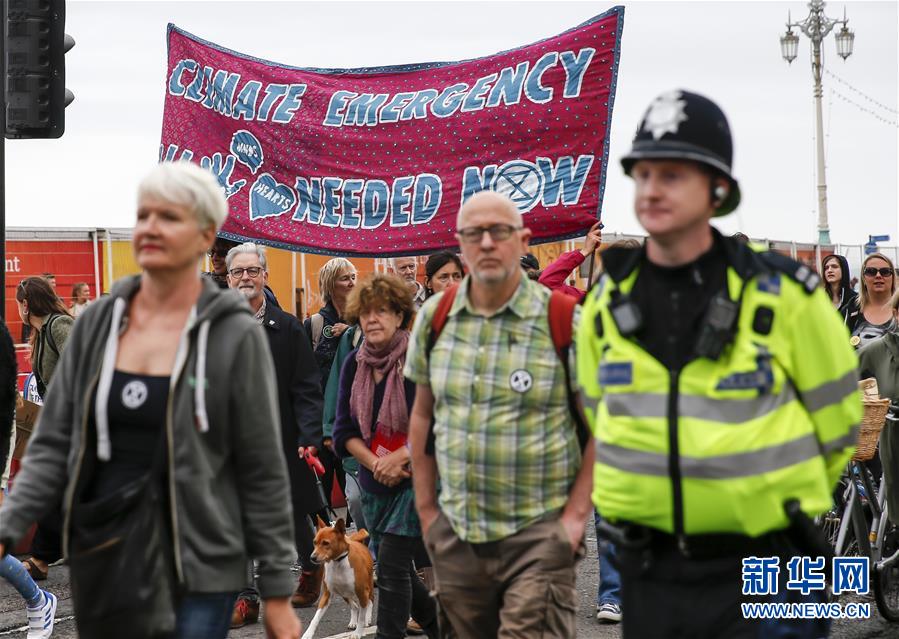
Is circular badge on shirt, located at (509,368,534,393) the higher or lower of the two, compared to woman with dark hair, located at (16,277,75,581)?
lower

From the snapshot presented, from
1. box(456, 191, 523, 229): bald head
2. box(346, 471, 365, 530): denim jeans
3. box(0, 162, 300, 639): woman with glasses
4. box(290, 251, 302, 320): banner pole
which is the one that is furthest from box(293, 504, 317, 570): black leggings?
box(290, 251, 302, 320): banner pole

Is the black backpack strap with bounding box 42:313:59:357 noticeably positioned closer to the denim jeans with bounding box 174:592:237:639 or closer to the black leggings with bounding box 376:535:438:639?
the black leggings with bounding box 376:535:438:639

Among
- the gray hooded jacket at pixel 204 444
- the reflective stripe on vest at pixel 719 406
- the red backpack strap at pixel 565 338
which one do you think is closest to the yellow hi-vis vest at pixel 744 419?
the reflective stripe on vest at pixel 719 406

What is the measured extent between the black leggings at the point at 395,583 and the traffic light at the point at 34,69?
4393mm

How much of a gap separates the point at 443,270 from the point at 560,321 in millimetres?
3135

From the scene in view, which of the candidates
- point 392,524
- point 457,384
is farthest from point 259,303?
point 457,384

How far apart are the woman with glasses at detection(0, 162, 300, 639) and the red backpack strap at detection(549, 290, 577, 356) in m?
1.13

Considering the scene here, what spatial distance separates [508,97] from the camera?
834cm

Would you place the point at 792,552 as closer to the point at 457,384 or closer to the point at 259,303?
the point at 457,384

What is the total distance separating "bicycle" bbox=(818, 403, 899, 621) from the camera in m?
7.84

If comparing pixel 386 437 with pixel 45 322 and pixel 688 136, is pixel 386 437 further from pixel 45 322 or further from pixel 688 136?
pixel 45 322

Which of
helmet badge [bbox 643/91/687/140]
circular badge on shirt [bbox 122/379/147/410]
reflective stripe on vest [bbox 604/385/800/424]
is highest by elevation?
helmet badge [bbox 643/91/687/140]

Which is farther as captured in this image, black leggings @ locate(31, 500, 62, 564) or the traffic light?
the traffic light

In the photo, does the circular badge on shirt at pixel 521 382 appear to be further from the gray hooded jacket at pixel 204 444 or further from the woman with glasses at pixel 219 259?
the woman with glasses at pixel 219 259
